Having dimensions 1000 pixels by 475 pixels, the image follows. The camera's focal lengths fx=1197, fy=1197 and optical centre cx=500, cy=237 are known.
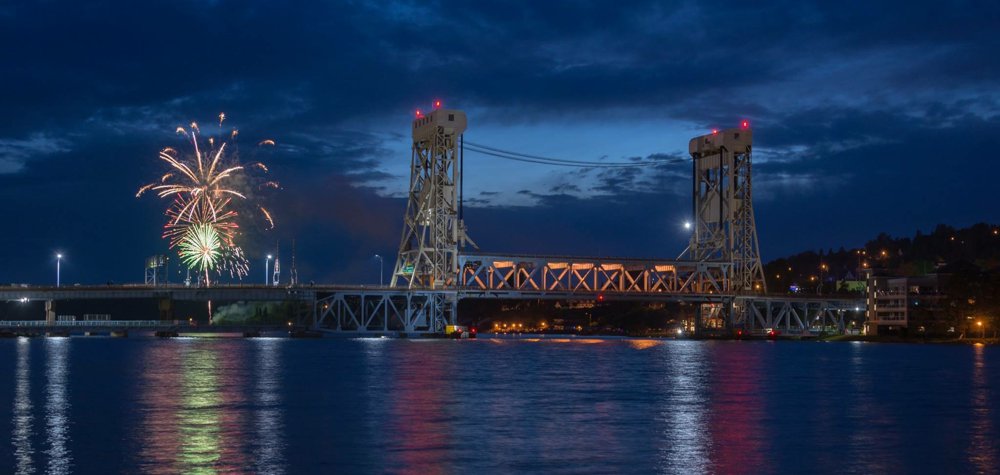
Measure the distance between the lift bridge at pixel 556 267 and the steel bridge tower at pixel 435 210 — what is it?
0.12 meters

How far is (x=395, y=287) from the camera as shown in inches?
5571

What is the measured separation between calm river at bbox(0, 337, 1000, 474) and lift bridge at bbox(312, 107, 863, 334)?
57.9 m

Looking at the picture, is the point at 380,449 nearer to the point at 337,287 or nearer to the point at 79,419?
the point at 79,419

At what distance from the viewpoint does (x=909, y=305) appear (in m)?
156

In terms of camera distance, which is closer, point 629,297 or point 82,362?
point 82,362

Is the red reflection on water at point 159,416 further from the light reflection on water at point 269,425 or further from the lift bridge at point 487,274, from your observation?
the lift bridge at point 487,274

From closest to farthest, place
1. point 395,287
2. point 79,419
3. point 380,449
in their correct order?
point 380,449 → point 79,419 → point 395,287

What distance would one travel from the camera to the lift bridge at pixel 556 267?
138 meters

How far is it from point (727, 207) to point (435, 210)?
44042 millimetres

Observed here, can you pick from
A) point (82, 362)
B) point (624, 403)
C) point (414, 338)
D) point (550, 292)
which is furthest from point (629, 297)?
point (624, 403)

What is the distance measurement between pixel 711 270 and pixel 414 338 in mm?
42210

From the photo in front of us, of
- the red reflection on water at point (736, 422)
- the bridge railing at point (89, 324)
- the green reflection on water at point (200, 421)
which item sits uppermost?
the green reflection on water at point (200, 421)

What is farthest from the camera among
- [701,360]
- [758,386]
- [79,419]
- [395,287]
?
[395,287]

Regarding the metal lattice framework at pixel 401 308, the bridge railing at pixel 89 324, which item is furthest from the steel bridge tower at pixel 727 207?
the bridge railing at pixel 89 324
